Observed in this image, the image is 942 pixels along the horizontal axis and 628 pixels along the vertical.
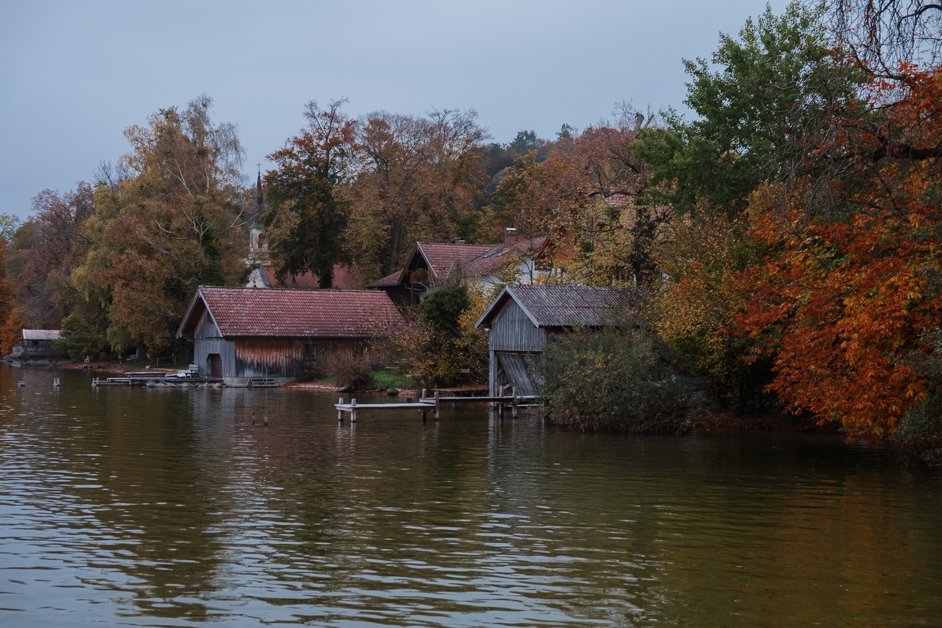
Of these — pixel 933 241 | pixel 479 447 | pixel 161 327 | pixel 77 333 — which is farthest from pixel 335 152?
pixel 933 241

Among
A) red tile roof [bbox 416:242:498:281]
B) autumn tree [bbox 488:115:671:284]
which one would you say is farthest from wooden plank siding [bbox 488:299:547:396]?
red tile roof [bbox 416:242:498:281]

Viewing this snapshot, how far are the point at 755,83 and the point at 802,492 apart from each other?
16.3 m

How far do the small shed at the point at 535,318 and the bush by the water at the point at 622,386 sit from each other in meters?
2.00

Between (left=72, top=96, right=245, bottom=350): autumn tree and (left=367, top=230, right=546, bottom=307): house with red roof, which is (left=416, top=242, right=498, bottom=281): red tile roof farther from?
(left=72, top=96, right=245, bottom=350): autumn tree

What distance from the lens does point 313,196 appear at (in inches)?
2835

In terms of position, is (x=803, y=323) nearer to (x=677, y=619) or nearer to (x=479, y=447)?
(x=479, y=447)

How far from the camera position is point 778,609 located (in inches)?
459

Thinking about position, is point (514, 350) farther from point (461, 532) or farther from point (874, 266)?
point (461, 532)

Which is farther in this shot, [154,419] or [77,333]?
[77,333]

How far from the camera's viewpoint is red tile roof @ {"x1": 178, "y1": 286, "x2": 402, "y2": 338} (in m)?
54.8

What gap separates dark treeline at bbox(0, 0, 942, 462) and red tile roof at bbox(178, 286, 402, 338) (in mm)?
8683

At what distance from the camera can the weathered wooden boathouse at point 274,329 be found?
180 ft

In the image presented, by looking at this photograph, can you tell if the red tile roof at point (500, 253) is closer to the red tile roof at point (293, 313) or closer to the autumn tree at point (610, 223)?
the autumn tree at point (610, 223)

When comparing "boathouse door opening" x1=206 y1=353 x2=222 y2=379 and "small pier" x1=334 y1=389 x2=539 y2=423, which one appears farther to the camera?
"boathouse door opening" x1=206 y1=353 x2=222 y2=379
